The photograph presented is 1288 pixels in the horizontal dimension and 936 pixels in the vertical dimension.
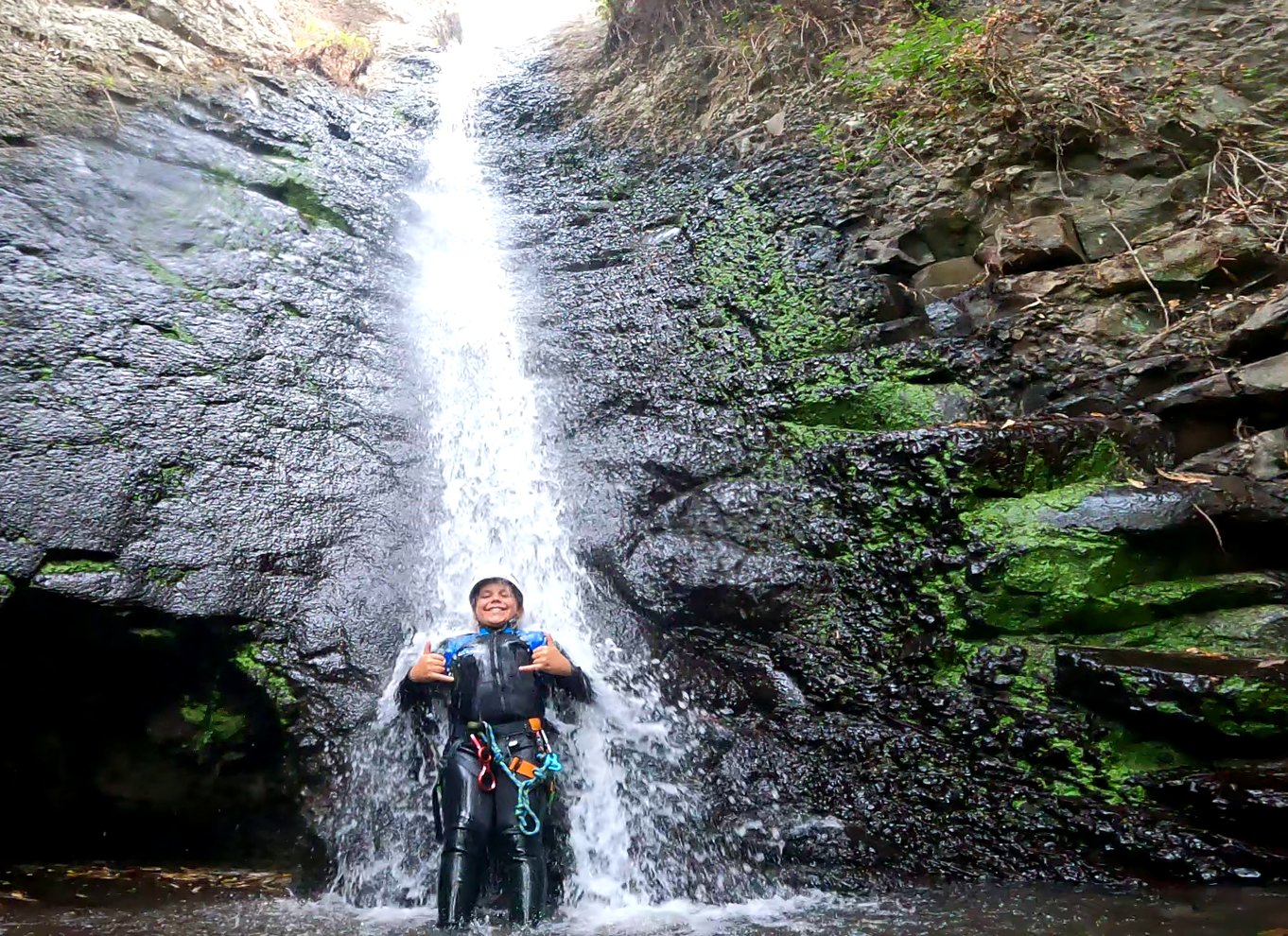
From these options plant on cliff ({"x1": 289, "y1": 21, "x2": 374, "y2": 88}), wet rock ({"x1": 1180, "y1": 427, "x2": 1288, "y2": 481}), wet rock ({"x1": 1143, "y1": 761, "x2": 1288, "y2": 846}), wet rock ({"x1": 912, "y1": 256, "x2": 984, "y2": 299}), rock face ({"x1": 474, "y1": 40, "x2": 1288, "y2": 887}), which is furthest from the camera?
plant on cliff ({"x1": 289, "y1": 21, "x2": 374, "y2": 88})

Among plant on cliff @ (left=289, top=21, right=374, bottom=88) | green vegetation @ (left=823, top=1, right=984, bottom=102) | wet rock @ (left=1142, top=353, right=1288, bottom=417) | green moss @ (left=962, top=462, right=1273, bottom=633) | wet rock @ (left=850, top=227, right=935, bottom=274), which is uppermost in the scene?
plant on cliff @ (left=289, top=21, right=374, bottom=88)

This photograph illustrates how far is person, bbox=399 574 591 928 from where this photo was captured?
11.0ft

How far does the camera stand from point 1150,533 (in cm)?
368

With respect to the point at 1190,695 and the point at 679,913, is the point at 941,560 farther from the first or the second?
the point at 679,913

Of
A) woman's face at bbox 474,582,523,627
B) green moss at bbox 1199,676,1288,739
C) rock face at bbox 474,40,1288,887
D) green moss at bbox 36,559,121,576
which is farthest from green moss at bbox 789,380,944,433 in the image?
green moss at bbox 36,559,121,576

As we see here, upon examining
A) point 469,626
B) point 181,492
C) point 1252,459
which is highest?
point 181,492

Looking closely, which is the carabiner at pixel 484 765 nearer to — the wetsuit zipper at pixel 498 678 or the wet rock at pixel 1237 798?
the wetsuit zipper at pixel 498 678

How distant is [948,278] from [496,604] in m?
3.90

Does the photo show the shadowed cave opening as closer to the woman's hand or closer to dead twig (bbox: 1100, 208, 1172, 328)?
the woman's hand

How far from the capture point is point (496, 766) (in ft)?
11.8

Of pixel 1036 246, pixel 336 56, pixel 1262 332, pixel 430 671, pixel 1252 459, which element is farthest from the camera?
pixel 336 56

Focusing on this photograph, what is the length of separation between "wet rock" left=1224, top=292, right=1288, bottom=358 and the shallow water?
2.74 metres

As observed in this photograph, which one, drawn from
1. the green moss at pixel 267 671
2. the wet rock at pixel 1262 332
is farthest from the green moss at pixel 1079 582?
the green moss at pixel 267 671

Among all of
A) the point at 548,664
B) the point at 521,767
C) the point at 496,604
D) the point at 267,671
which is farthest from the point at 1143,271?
the point at 267,671
